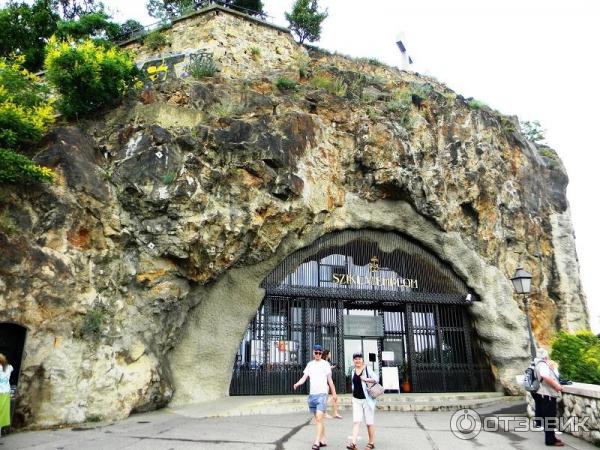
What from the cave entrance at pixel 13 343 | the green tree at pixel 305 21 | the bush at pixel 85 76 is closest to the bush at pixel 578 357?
the cave entrance at pixel 13 343

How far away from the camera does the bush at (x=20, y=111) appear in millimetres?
10461

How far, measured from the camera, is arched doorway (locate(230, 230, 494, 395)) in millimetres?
13875

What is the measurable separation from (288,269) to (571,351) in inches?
302

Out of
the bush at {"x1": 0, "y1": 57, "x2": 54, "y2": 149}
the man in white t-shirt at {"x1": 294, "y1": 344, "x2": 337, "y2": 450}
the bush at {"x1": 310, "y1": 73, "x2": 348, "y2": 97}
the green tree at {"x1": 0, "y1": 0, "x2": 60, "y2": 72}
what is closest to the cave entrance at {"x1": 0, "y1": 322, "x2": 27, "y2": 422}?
the bush at {"x1": 0, "y1": 57, "x2": 54, "y2": 149}

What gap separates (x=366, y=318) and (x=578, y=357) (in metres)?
6.77

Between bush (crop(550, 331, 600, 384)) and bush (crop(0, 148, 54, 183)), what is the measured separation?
12.2 meters

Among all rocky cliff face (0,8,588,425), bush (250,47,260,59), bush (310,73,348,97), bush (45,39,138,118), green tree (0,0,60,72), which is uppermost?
green tree (0,0,60,72)

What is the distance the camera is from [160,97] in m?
13.5

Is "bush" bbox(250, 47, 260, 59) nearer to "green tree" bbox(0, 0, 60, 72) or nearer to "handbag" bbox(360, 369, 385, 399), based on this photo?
"green tree" bbox(0, 0, 60, 72)

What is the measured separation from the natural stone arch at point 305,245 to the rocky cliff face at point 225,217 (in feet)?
0.16

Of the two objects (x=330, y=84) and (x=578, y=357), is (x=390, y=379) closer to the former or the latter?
(x=578, y=357)

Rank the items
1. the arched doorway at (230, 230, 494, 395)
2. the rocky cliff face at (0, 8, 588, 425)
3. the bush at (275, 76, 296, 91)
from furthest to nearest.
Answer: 1. the bush at (275, 76, 296, 91)
2. the arched doorway at (230, 230, 494, 395)
3. the rocky cliff face at (0, 8, 588, 425)

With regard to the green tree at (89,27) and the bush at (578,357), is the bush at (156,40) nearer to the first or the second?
the green tree at (89,27)

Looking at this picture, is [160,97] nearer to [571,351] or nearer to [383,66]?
[383,66]
